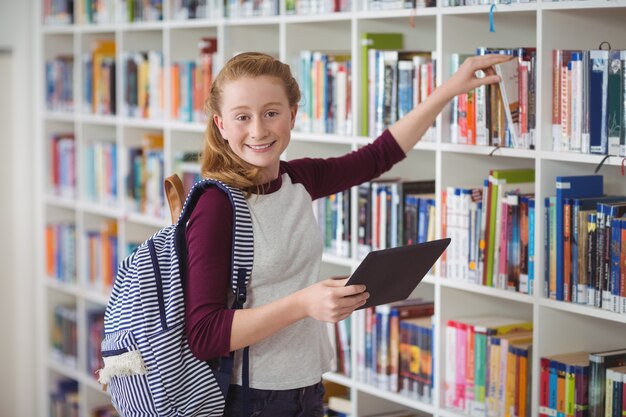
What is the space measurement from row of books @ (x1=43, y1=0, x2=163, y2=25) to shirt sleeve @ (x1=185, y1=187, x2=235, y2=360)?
2234mm

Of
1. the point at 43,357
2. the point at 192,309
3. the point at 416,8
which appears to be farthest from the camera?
the point at 43,357

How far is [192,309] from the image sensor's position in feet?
6.71

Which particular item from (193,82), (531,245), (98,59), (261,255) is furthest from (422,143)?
(98,59)

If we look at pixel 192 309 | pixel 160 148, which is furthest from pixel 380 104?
pixel 160 148

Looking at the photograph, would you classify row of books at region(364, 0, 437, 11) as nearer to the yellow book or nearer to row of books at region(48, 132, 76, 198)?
the yellow book

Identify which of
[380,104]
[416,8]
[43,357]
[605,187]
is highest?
[416,8]

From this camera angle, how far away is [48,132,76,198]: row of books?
4.83 metres

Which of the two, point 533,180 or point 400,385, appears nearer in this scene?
point 533,180

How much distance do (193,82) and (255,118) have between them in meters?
1.90

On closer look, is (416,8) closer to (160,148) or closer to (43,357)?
(160,148)

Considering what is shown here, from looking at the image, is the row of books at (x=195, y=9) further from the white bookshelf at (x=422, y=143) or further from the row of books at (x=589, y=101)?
the row of books at (x=589, y=101)

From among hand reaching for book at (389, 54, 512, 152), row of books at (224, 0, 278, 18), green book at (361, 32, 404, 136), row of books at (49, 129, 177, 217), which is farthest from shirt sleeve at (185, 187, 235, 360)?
row of books at (49, 129, 177, 217)

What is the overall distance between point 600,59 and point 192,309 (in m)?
1.15

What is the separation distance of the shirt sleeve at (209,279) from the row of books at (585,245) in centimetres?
90
